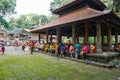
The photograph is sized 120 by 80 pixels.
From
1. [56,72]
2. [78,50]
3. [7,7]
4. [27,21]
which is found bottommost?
[56,72]

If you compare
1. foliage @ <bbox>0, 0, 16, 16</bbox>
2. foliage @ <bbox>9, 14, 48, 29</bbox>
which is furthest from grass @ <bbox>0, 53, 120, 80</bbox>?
foliage @ <bbox>9, 14, 48, 29</bbox>

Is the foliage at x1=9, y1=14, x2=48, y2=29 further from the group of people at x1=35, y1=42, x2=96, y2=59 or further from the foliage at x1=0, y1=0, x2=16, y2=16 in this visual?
the group of people at x1=35, y1=42, x2=96, y2=59

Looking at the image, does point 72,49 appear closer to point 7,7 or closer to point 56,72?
point 56,72

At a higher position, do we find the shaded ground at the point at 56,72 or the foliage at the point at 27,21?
the foliage at the point at 27,21

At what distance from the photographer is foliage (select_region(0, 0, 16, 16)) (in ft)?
107

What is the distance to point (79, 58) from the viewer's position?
38.0ft

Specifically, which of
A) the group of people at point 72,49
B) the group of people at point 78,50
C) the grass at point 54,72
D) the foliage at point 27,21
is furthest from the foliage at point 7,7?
the grass at point 54,72

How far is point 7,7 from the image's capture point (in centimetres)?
3434

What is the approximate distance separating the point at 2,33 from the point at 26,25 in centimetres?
1946

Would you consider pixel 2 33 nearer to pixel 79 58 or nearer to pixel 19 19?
pixel 19 19

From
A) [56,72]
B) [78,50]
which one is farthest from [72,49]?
[56,72]

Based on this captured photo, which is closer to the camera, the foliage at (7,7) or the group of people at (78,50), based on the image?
the group of people at (78,50)

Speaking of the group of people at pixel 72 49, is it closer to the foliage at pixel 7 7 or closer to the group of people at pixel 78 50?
the group of people at pixel 78 50

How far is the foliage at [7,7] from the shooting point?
32.5 meters
